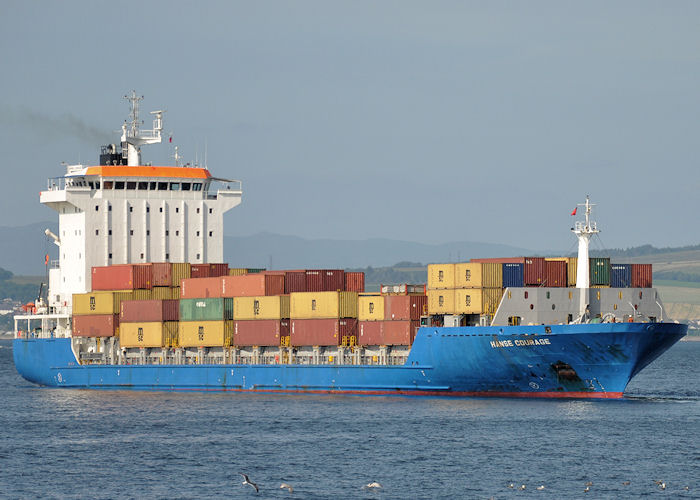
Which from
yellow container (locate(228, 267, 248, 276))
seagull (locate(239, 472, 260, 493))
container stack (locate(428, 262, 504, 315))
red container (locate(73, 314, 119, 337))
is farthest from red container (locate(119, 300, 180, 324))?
seagull (locate(239, 472, 260, 493))

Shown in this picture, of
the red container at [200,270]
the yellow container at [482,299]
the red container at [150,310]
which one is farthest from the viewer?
the red container at [200,270]

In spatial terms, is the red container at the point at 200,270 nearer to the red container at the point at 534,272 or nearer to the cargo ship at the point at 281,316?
the cargo ship at the point at 281,316

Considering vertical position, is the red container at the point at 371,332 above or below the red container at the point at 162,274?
below

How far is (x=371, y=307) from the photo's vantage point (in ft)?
183

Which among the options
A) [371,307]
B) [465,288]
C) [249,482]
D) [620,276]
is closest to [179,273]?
[371,307]

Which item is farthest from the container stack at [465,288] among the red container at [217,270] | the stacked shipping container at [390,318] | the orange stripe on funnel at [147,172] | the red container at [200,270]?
the orange stripe on funnel at [147,172]

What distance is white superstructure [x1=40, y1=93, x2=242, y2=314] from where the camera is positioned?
6862 centimetres

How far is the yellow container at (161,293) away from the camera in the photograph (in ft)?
206

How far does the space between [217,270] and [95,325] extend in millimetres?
6954

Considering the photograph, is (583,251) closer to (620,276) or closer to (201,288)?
(620,276)

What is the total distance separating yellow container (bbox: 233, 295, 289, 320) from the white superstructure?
11658mm

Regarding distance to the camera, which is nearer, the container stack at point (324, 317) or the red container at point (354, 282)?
the container stack at point (324, 317)

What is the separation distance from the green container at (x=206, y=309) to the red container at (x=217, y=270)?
3.32 metres

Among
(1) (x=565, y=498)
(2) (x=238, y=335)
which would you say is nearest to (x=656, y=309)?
(2) (x=238, y=335)
